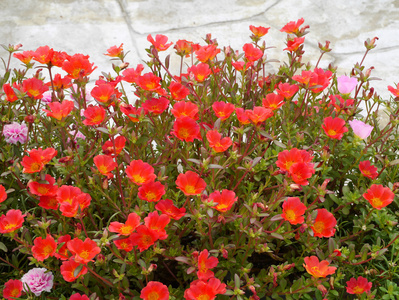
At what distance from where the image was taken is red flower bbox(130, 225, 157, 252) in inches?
50.6

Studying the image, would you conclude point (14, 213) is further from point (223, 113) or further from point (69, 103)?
point (223, 113)

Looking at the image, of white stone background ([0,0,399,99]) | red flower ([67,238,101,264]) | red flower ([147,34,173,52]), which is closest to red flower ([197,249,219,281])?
red flower ([67,238,101,264])

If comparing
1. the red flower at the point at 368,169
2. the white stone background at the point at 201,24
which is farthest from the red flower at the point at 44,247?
the white stone background at the point at 201,24

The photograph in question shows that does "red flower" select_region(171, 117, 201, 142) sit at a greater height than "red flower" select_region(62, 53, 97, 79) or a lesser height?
lesser

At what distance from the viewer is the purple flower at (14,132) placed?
1787 mm

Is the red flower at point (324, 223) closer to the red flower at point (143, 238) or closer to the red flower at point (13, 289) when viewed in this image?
the red flower at point (143, 238)

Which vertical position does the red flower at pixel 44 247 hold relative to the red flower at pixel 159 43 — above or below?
below

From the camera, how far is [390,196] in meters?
1.45

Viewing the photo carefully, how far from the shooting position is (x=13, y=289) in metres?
1.51

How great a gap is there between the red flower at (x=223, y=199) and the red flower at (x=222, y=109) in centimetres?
28

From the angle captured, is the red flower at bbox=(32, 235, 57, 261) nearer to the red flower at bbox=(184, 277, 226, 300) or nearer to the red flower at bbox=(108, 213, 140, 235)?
the red flower at bbox=(108, 213, 140, 235)

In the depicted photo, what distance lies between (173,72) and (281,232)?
93.4 inches

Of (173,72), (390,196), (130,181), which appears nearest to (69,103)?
(130,181)

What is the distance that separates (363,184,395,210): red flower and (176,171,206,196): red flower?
52cm
